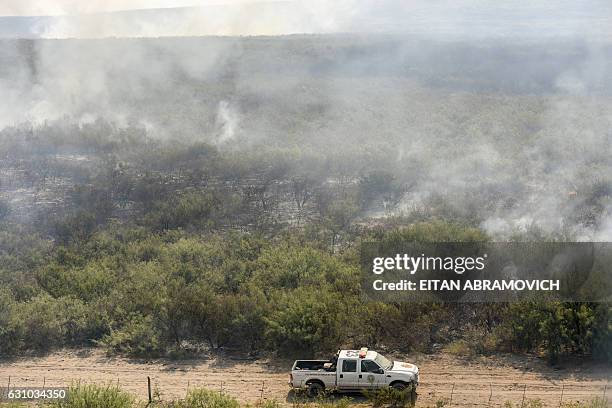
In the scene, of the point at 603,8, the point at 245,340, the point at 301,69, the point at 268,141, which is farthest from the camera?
the point at 603,8

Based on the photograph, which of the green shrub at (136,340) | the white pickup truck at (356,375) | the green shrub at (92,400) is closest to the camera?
the green shrub at (92,400)

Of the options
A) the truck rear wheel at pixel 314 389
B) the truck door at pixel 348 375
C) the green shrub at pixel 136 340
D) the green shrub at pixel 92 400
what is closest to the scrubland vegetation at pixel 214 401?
the green shrub at pixel 92 400

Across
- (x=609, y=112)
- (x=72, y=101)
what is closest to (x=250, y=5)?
(x=72, y=101)

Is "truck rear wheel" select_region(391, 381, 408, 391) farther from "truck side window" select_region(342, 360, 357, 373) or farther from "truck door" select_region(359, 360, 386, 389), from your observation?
"truck side window" select_region(342, 360, 357, 373)

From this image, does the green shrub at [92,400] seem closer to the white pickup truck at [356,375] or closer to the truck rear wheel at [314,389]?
the white pickup truck at [356,375]

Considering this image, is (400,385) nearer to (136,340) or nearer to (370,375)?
(370,375)

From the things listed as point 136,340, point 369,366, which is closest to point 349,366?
point 369,366

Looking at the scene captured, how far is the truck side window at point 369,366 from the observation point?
1279 centimetres

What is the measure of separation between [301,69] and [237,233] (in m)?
27.7

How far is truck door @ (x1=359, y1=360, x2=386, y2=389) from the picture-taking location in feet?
41.8

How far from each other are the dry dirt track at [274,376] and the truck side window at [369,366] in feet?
3.46

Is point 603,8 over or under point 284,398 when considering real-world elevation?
over

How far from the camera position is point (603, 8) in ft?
172

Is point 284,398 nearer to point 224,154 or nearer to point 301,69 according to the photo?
point 224,154
